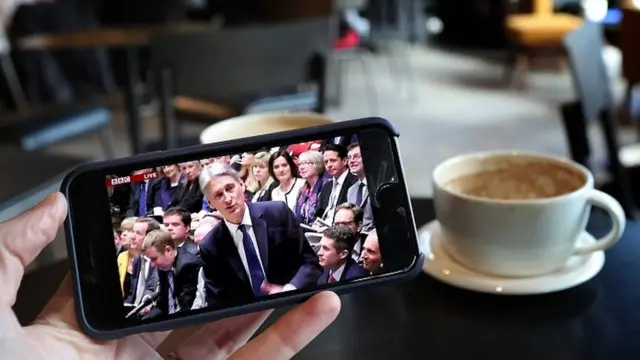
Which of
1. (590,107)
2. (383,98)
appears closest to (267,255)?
(590,107)

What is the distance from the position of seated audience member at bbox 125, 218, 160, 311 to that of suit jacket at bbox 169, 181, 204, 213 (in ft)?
0.07

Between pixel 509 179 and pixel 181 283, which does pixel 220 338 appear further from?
pixel 509 179

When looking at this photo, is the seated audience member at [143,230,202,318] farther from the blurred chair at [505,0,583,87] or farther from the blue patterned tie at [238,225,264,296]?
the blurred chair at [505,0,583,87]

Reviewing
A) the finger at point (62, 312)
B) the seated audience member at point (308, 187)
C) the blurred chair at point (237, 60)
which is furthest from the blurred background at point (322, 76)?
the seated audience member at point (308, 187)

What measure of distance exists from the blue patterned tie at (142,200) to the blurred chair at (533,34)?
3.35 metres

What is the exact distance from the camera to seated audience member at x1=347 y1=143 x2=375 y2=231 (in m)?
0.56

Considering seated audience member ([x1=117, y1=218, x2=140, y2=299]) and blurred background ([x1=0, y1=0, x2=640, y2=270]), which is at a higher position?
seated audience member ([x1=117, y1=218, x2=140, y2=299])

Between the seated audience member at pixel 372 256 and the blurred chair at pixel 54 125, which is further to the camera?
the blurred chair at pixel 54 125

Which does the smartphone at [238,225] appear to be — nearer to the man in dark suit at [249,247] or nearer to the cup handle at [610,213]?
the man in dark suit at [249,247]

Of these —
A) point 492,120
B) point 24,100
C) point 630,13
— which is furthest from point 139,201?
point 24,100

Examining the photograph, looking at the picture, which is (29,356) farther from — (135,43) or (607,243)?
(135,43)

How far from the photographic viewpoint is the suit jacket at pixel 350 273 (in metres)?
0.55

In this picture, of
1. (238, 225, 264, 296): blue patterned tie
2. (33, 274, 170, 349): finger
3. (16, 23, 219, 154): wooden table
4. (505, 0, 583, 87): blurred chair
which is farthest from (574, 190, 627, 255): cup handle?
(505, 0, 583, 87): blurred chair

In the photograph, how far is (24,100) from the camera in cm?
344
